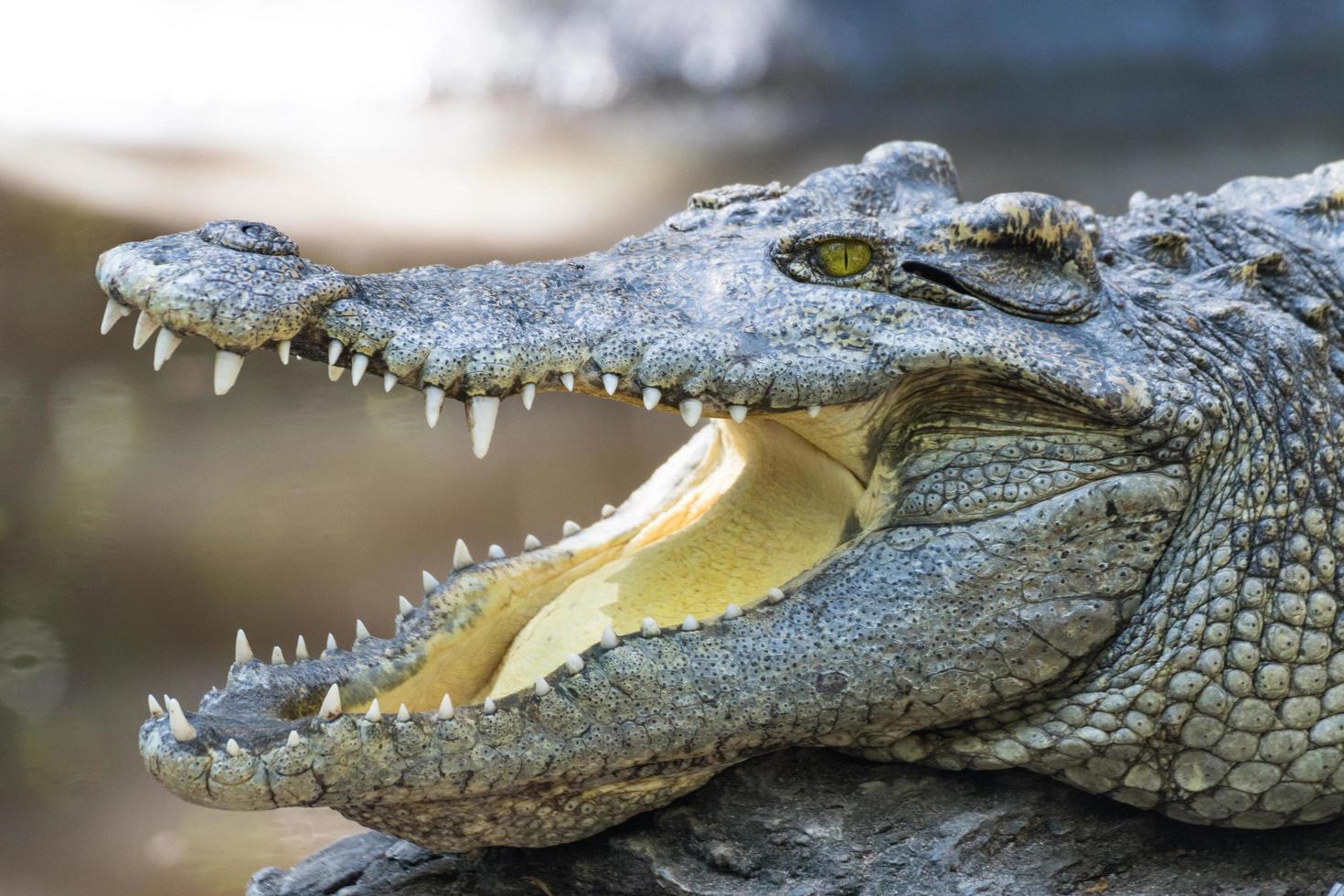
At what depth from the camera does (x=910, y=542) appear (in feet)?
6.55

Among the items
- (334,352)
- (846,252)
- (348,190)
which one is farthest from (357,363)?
(348,190)

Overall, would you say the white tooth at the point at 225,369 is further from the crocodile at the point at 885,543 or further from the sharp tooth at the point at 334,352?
the sharp tooth at the point at 334,352

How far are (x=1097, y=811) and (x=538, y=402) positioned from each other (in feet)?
8.59

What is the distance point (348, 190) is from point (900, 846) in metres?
3.06

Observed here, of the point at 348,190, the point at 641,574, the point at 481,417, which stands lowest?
the point at 641,574

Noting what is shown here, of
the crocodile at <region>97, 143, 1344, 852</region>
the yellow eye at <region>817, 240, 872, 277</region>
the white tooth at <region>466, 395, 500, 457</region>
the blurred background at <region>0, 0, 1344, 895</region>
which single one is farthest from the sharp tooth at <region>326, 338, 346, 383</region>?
the blurred background at <region>0, 0, 1344, 895</region>

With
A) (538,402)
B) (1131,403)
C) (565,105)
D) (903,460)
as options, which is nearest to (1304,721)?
(1131,403)

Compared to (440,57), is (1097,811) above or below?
below

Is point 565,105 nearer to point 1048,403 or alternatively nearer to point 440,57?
point 440,57

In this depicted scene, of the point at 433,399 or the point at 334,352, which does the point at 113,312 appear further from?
the point at 433,399

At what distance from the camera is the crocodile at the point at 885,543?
184cm

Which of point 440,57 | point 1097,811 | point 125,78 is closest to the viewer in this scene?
point 1097,811

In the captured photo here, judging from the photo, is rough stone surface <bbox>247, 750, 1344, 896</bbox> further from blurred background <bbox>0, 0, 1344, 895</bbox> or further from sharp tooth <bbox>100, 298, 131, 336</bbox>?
blurred background <bbox>0, 0, 1344, 895</bbox>

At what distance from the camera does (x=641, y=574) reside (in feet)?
7.39
